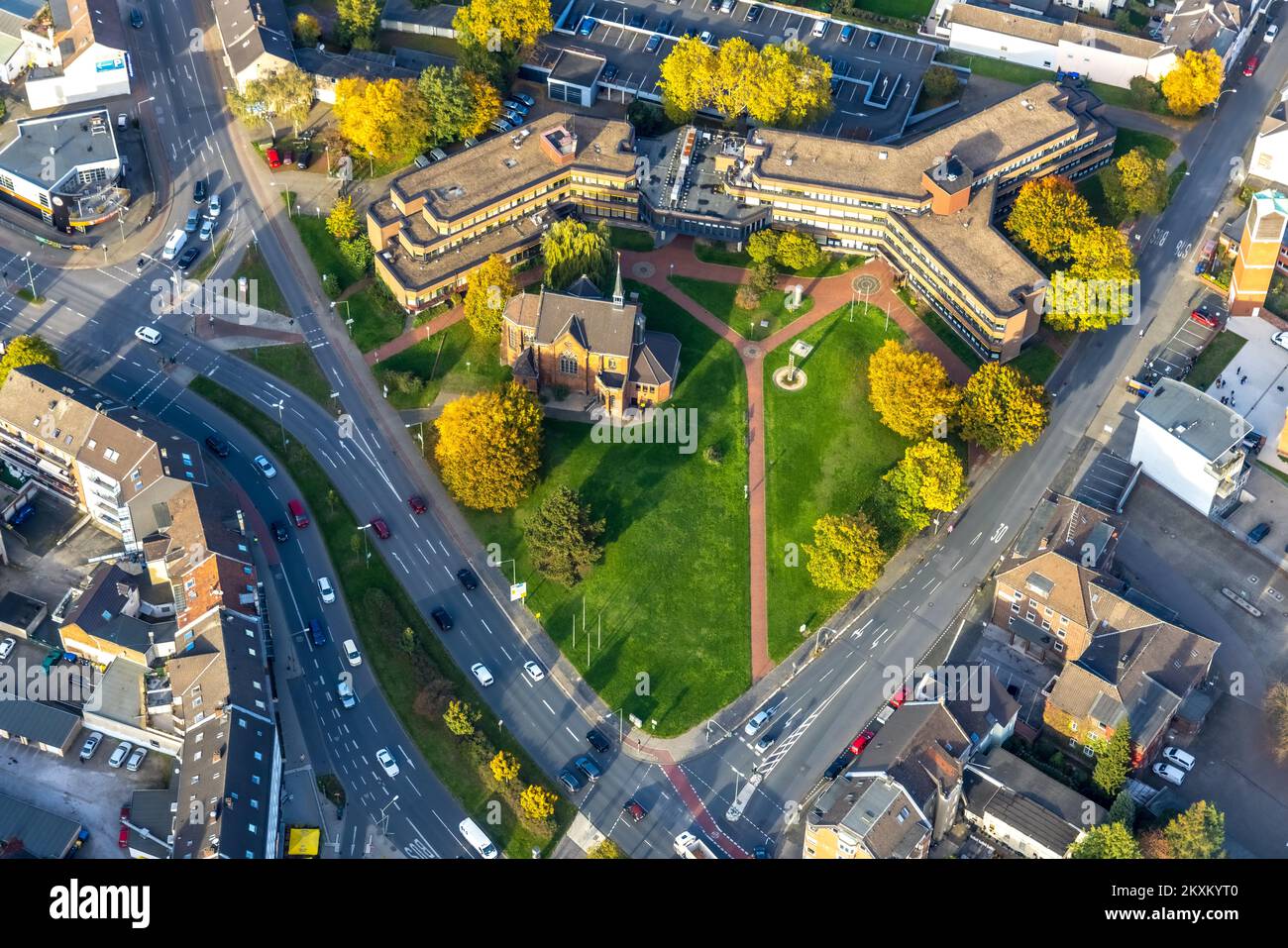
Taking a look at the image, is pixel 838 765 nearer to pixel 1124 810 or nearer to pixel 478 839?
pixel 1124 810

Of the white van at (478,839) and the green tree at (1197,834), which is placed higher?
the green tree at (1197,834)

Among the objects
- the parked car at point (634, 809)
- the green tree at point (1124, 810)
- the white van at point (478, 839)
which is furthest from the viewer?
the parked car at point (634, 809)

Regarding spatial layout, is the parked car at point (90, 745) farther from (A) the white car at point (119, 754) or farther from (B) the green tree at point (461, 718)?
(B) the green tree at point (461, 718)

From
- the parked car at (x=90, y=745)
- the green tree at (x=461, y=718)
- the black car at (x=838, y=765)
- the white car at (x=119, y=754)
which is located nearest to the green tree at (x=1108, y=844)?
the black car at (x=838, y=765)

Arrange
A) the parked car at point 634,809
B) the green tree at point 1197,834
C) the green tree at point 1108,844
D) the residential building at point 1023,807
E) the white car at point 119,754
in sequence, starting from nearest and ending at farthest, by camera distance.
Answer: the green tree at point 1108,844 < the green tree at point 1197,834 < the residential building at point 1023,807 < the parked car at point 634,809 < the white car at point 119,754

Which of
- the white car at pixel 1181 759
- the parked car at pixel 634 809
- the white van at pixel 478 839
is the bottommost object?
the white van at pixel 478 839

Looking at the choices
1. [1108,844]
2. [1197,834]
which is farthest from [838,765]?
[1197,834]

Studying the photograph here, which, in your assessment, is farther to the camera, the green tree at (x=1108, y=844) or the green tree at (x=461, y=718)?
the green tree at (x=461, y=718)

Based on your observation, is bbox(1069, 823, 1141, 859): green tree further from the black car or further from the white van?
the white van
